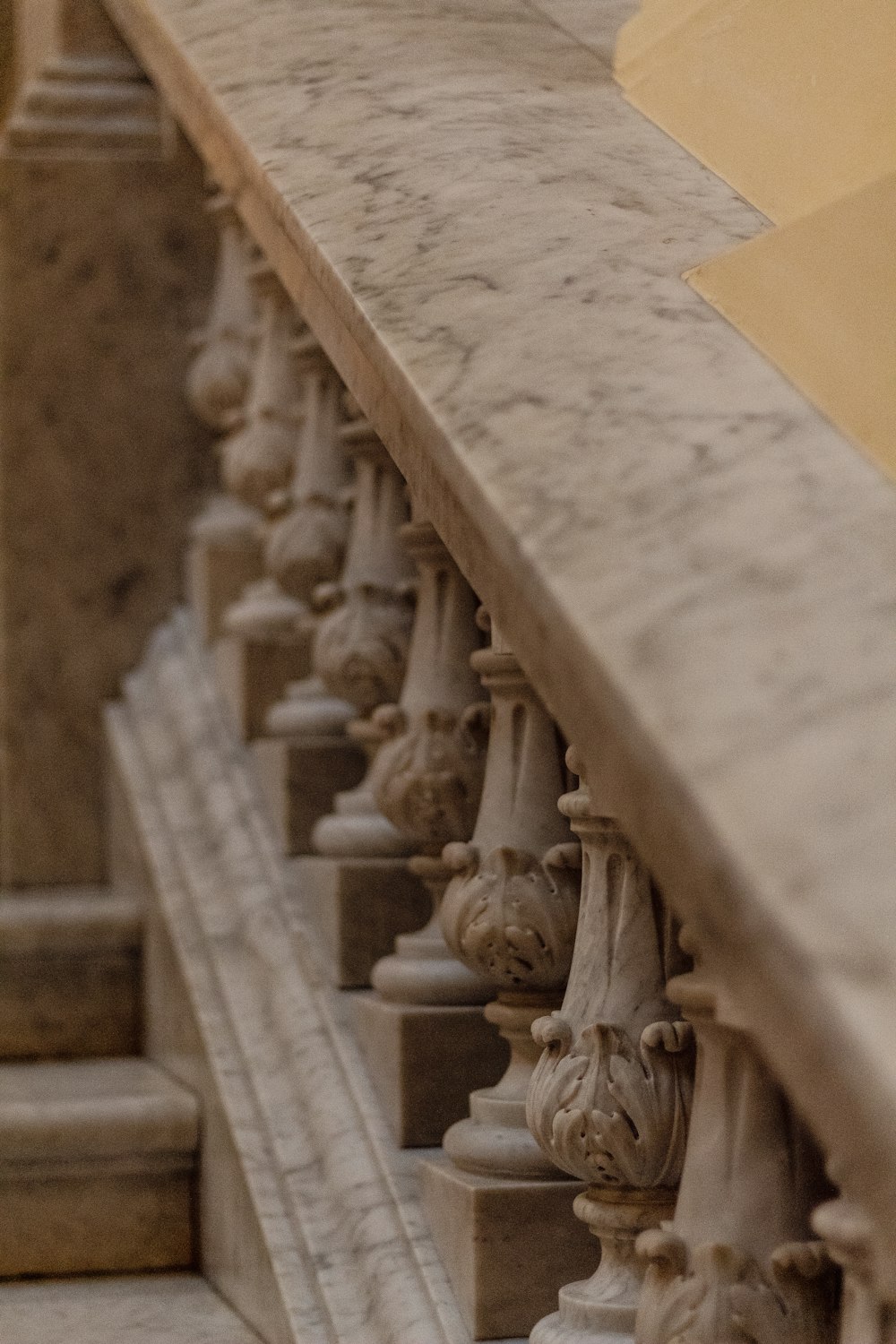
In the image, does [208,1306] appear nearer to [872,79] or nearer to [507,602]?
[507,602]

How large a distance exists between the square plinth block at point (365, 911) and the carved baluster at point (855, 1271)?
94 centimetres

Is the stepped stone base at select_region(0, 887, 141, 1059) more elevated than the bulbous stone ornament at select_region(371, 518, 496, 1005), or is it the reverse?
the bulbous stone ornament at select_region(371, 518, 496, 1005)

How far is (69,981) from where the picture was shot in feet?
8.07

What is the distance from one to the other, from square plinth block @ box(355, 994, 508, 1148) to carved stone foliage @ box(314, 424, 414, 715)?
0.37m

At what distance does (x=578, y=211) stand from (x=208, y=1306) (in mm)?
1139

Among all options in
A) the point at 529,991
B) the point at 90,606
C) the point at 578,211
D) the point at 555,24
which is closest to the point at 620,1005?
the point at 529,991

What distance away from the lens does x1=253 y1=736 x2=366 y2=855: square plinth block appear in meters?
2.25

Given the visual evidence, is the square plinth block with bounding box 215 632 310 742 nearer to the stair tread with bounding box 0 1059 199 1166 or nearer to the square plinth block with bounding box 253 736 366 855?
the square plinth block with bounding box 253 736 366 855

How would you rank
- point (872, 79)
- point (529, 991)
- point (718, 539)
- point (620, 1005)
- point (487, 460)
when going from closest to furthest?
point (718, 539), point (487, 460), point (620, 1005), point (872, 79), point (529, 991)

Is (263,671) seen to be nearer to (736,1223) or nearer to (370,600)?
(370,600)

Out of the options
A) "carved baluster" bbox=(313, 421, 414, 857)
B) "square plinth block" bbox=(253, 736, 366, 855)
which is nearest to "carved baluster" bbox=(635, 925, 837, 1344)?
"carved baluster" bbox=(313, 421, 414, 857)

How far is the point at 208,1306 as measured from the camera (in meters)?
1.93

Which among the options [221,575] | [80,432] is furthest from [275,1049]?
[80,432]

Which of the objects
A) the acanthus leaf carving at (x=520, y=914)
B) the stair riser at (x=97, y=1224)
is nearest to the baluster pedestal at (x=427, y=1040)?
the acanthus leaf carving at (x=520, y=914)
